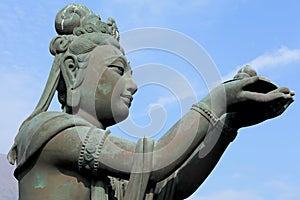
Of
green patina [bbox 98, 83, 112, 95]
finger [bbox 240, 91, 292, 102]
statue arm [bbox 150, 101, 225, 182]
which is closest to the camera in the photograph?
finger [bbox 240, 91, 292, 102]

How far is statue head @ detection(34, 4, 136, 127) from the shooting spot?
16.4ft

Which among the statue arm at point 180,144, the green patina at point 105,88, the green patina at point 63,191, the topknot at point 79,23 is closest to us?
the statue arm at point 180,144

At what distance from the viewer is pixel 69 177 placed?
461 centimetres

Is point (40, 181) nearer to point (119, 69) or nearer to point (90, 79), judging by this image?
point (90, 79)

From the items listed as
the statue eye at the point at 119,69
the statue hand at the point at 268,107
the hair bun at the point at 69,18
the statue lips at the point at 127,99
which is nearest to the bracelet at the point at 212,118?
the statue hand at the point at 268,107

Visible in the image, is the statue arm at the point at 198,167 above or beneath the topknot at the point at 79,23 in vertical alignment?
beneath

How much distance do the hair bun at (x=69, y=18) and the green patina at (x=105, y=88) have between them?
65cm

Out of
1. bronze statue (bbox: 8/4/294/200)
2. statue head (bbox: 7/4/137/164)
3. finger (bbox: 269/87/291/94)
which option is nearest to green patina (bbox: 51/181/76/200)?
bronze statue (bbox: 8/4/294/200)

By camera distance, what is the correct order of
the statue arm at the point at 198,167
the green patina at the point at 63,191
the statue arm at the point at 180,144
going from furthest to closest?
the statue arm at the point at 198,167, the green patina at the point at 63,191, the statue arm at the point at 180,144

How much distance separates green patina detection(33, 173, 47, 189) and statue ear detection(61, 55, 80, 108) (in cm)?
66

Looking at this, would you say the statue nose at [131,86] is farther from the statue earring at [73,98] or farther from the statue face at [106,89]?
the statue earring at [73,98]

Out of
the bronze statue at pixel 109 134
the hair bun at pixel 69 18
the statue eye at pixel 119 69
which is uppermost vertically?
the hair bun at pixel 69 18

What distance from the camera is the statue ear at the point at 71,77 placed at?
16.4 feet

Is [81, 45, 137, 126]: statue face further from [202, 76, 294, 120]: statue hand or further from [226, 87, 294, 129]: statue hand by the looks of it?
[226, 87, 294, 129]: statue hand
